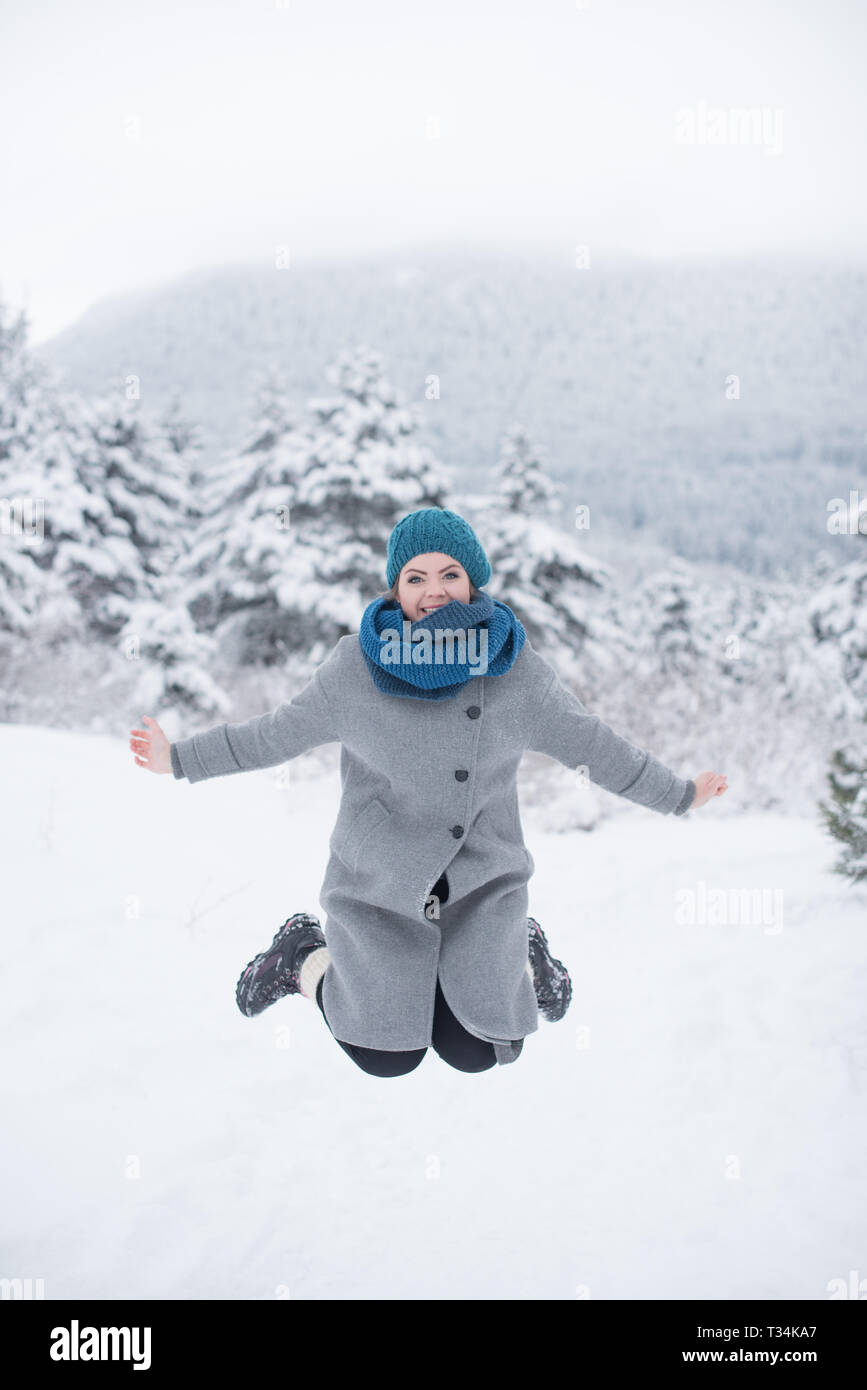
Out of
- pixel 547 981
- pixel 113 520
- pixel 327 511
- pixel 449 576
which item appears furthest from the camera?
pixel 113 520

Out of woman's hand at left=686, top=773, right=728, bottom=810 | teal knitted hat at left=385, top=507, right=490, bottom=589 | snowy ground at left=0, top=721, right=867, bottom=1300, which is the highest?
teal knitted hat at left=385, top=507, right=490, bottom=589

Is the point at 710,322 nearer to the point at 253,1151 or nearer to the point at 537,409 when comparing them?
the point at 537,409

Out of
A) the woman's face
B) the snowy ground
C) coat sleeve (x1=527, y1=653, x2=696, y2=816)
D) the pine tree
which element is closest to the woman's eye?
the woman's face

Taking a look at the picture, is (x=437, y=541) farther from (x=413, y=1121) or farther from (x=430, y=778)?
(x=413, y=1121)

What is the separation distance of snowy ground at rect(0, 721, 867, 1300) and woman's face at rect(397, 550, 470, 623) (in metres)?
1.90

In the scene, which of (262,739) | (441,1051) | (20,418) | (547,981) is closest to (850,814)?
(547,981)

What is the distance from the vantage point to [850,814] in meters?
4.36

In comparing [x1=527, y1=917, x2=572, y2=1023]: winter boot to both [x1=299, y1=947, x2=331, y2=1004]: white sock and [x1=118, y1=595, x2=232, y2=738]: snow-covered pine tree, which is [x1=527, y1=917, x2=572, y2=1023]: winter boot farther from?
[x1=118, y1=595, x2=232, y2=738]: snow-covered pine tree

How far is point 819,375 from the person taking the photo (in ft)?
371

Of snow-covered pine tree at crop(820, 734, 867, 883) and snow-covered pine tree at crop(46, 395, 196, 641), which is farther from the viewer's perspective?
snow-covered pine tree at crop(46, 395, 196, 641)

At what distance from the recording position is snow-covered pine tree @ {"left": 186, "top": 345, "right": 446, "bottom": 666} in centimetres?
1372

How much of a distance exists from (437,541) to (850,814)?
300 centimetres

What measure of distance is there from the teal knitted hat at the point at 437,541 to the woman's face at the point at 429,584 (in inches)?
0.9

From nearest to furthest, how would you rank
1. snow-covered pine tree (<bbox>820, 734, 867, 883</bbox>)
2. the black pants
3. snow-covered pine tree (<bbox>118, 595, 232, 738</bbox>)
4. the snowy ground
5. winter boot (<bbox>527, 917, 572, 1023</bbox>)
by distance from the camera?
the snowy ground → the black pants → winter boot (<bbox>527, 917, 572, 1023</bbox>) → snow-covered pine tree (<bbox>820, 734, 867, 883</bbox>) → snow-covered pine tree (<bbox>118, 595, 232, 738</bbox>)
